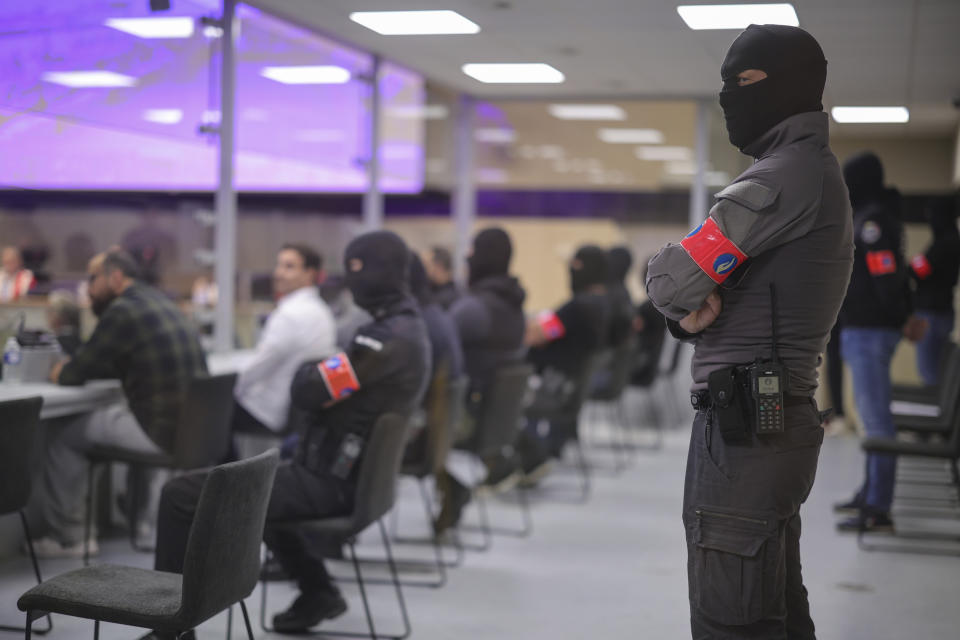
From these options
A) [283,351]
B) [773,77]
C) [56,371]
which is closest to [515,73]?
[283,351]

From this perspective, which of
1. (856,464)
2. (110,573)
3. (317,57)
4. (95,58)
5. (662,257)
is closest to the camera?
(662,257)

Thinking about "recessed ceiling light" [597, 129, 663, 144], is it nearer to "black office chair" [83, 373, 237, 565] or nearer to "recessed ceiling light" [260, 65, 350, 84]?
"recessed ceiling light" [260, 65, 350, 84]

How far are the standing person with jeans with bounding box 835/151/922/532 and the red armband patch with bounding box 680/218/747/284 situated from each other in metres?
2.93

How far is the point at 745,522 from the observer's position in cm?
209

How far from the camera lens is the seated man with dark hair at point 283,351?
4547 mm

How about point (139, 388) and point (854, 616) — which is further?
point (139, 388)

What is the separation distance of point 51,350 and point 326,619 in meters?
1.63

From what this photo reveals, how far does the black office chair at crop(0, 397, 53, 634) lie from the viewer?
2.99 meters

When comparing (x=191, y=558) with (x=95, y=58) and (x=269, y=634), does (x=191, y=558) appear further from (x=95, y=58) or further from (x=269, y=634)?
(x=95, y=58)

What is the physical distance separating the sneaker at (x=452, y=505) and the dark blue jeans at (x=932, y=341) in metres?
3.75

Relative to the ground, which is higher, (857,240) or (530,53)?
(530,53)

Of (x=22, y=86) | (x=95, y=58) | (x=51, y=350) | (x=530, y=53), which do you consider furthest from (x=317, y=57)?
(x=51, y=350)

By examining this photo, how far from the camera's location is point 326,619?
3521 mm

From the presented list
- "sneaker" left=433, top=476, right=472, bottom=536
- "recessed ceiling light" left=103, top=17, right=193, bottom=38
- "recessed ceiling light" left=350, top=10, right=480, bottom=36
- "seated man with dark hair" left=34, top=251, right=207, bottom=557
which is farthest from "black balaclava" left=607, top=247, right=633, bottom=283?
"seated man with dark hair" left=34, top=251, right=207, bottom=557
